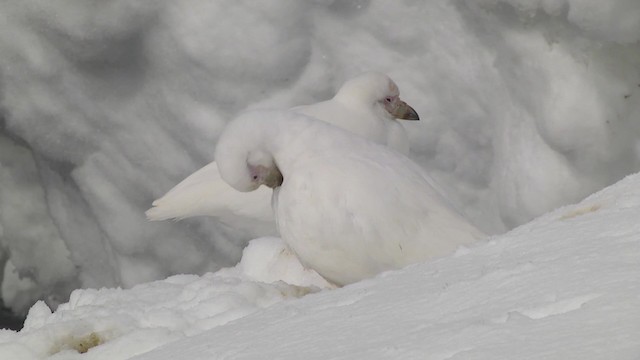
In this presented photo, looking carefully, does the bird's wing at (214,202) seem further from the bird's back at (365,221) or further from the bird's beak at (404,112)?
the bird's back at (365,221)

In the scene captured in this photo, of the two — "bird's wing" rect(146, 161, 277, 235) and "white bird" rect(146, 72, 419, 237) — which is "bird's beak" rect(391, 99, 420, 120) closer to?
"white bird" rect(146, 72, 419, 237)

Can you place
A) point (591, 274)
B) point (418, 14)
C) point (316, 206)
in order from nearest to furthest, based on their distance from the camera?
point (591, 274) < point (316, 206) < point (418, 14)

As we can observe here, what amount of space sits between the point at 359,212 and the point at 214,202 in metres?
1.39

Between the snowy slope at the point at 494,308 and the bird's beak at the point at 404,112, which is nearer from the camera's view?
the snowy slope at the point at 494,308

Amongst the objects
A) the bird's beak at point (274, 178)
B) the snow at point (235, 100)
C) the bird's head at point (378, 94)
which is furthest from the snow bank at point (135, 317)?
the snow at point (235, 100)

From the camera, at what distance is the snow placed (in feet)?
15.7

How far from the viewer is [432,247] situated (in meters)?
3.58

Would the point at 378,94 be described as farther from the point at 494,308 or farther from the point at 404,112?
the point at 494,308

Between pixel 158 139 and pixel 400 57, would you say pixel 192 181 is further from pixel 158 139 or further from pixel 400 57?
pixel 400 57

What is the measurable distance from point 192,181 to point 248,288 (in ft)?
5.91

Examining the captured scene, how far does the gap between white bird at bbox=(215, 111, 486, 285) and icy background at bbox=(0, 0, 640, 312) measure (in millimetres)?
1134

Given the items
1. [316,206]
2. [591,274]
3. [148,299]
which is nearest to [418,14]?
[316,206]

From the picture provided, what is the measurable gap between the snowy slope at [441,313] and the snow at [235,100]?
1820 millimetres

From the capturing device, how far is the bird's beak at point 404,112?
505 cm
